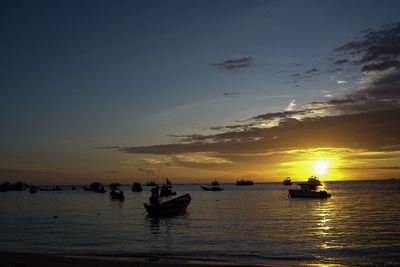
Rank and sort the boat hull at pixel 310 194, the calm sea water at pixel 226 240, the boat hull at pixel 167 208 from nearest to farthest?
the calm sea water at pixel 226 240 < the boat hull at pixel 167 208 < the boat hull at pixel 310 194

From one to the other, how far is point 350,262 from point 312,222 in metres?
24.5

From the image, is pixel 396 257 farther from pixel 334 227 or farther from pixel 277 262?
pixel 334 227

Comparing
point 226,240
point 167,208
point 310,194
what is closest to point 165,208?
point 167,208

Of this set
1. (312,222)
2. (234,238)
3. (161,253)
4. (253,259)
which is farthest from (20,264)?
(312,222)

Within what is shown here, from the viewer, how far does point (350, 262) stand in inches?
1016

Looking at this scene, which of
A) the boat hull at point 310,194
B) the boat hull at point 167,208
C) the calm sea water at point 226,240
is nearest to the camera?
the calm sea water at point 226,240

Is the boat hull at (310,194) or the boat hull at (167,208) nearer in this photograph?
the boat hull at (167,208)

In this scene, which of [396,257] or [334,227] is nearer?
[396,257]

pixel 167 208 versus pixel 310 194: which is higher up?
pixel 310 194

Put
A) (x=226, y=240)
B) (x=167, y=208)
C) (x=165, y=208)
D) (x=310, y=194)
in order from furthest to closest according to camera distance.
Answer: (x=310, y=194) → (x=167, y=208) → (x=165, y=208) → (x=226, y=240)

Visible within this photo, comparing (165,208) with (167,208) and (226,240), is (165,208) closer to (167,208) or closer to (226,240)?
(167,208)

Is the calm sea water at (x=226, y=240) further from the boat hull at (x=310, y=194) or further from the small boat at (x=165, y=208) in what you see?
the boat hull at (x=310, y=194)

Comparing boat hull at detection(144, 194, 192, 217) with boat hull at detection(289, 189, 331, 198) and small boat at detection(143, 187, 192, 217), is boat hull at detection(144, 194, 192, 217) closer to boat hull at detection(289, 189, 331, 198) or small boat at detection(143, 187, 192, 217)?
small boat at detection(143, 187, 192, 217)

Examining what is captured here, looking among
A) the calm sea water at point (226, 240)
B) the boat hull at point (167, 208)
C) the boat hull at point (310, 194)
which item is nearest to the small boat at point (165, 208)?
the boat hull at point (167, 208)
